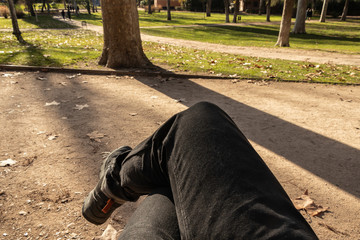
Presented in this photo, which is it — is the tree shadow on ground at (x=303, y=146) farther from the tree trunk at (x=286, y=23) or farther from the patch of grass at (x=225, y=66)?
the tree trunk at (x=286, y=23)

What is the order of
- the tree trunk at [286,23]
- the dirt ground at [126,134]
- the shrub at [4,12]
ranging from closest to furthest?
the dirt ground at [126,134], the tree trunk at [286,23], the shrub at [4,12]

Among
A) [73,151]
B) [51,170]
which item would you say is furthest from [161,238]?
[73,151]

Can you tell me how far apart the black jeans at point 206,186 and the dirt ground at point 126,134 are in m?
0.91

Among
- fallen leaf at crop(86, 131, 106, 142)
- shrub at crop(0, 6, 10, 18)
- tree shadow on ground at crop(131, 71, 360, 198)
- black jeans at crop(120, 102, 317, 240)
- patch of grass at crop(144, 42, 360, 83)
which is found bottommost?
tree shadow on ground at crop(131, 71, 360, 198)

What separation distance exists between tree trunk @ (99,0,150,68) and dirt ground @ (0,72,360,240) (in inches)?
40.7

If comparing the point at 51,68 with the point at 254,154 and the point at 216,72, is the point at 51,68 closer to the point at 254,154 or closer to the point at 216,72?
the point at 216,72

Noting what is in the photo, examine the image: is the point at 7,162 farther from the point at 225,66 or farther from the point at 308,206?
the point at 225,66

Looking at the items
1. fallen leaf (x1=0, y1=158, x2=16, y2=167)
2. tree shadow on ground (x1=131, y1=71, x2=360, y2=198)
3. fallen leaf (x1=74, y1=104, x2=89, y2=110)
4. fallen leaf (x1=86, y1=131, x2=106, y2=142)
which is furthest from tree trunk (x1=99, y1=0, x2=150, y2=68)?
fallen leaf (x1=0, y1=158, x2=16, y2=167)

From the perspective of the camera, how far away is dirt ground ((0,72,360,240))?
217 centimetres

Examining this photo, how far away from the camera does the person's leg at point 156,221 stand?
118cm

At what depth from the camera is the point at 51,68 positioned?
21.4 feet

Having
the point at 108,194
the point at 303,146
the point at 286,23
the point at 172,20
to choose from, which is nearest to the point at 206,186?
the point at 108,194

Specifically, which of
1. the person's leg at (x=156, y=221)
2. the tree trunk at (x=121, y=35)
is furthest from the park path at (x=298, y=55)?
the person's leg at (x=156, y=221)

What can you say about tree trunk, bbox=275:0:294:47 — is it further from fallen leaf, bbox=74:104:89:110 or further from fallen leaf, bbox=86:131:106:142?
fallen leaf, bbox=86:131:106:142
